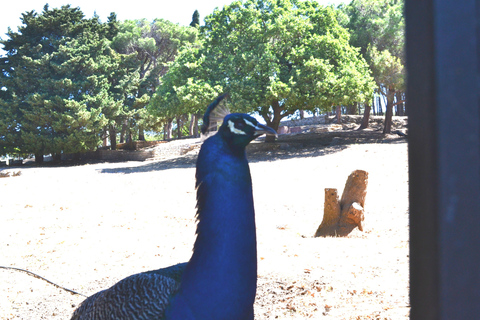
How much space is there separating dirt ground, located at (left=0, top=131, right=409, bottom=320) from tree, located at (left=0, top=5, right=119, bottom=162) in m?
9.86

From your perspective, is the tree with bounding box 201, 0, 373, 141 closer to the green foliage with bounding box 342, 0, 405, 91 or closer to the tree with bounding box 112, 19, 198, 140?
the green foliage with bounding box 342, 0, 405, 91

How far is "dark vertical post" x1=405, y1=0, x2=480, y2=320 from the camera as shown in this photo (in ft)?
1.84

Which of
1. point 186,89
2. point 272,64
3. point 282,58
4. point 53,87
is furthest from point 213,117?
point 53,87

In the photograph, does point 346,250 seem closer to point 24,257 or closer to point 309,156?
point 24,257

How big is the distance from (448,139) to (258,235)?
6923mm

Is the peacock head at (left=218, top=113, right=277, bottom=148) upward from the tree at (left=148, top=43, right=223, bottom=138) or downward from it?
downward

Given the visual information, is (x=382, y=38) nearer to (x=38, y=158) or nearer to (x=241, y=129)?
(x=241, y=129)

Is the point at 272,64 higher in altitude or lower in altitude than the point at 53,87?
lower

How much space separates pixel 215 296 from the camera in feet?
5.53

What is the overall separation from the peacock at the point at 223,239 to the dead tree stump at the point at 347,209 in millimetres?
5525

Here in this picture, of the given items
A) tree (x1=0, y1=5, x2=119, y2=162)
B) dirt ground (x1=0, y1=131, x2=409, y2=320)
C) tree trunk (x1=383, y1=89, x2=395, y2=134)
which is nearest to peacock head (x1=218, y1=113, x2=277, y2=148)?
dirt ground (x1=0, y1=131, x2=409, y2=320)

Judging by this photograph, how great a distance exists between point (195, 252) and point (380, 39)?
23.0m

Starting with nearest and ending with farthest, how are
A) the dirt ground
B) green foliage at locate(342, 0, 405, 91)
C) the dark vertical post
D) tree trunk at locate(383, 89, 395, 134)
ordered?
the dark vertical post
the dirt ground
green foliage at locate(342, 0, 405, 91)
tree trunk at locate(383, 89, 395, 134)

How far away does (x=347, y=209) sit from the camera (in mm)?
7066
